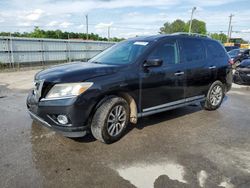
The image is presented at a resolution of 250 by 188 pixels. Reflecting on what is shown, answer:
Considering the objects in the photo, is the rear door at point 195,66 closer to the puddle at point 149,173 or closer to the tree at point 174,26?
the puddle at point 149,173

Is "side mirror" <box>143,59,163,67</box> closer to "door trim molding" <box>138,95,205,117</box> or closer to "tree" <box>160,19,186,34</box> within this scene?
"door trim molding" <box>138,95,205,117</box>

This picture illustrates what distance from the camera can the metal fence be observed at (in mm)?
13641

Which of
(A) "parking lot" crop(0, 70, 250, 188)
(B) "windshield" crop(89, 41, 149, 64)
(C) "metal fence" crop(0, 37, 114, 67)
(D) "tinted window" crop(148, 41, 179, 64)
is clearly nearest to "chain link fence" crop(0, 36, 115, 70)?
(C) "metal fence" crop(0, 37, 114, 67)

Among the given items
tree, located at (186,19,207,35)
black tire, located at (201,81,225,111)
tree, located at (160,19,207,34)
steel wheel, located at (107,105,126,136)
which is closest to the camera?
steel wheel, located at (107,105,126,136)


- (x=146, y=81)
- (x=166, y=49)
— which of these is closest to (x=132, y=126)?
(x=146, y=81)

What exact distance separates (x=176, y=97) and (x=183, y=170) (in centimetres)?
199

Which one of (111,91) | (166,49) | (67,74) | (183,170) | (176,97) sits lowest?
(183,170)

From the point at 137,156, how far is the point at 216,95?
3.41 m

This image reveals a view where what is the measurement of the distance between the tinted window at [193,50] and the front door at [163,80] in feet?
0.92

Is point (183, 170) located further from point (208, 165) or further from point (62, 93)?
point (62, 93)

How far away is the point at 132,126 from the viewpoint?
4.76 m

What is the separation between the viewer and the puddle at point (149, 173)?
2924 millimetres

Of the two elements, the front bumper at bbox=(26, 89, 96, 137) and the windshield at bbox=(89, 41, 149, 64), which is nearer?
the front bumper at bbox=(26, 89, 96, 137)

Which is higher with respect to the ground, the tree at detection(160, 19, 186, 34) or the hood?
the tree at detection(160, 19, 186, 34)
